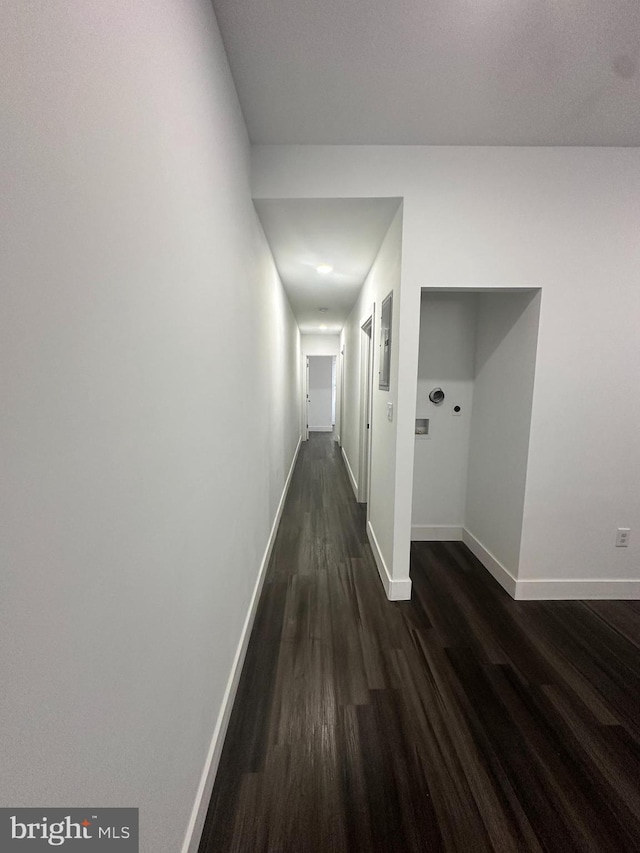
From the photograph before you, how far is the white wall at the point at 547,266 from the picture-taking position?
1987mm

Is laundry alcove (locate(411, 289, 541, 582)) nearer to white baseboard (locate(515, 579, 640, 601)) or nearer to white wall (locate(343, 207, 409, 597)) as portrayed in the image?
white baseboard (locate(515, 579, 640, 601))

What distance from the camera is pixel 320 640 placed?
192 centimetres

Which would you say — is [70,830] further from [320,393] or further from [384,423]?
[320,393]

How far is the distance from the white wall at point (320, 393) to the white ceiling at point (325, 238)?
203 inches

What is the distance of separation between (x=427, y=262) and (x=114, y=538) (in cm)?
209

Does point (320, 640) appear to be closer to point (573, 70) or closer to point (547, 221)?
point (547, 221)

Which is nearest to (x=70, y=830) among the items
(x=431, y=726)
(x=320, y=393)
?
(x=431, y=726)

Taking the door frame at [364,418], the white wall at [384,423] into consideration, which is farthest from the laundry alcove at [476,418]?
the door frame at [364,418]

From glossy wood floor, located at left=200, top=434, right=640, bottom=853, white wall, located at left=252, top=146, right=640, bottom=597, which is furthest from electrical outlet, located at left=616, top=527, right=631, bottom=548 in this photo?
glossy wood floor, located at left=200, top=434, right=640, bottom=853

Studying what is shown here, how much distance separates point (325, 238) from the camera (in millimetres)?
2562

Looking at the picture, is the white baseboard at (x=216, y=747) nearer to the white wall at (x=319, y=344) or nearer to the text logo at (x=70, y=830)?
the text logo at (x=70, y=830)

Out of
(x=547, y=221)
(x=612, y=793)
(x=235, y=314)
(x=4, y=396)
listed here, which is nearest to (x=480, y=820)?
(x=612, y=793)

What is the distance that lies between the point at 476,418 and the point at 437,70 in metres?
2.20

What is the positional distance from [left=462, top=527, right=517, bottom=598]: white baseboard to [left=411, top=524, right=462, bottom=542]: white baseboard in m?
0.06
